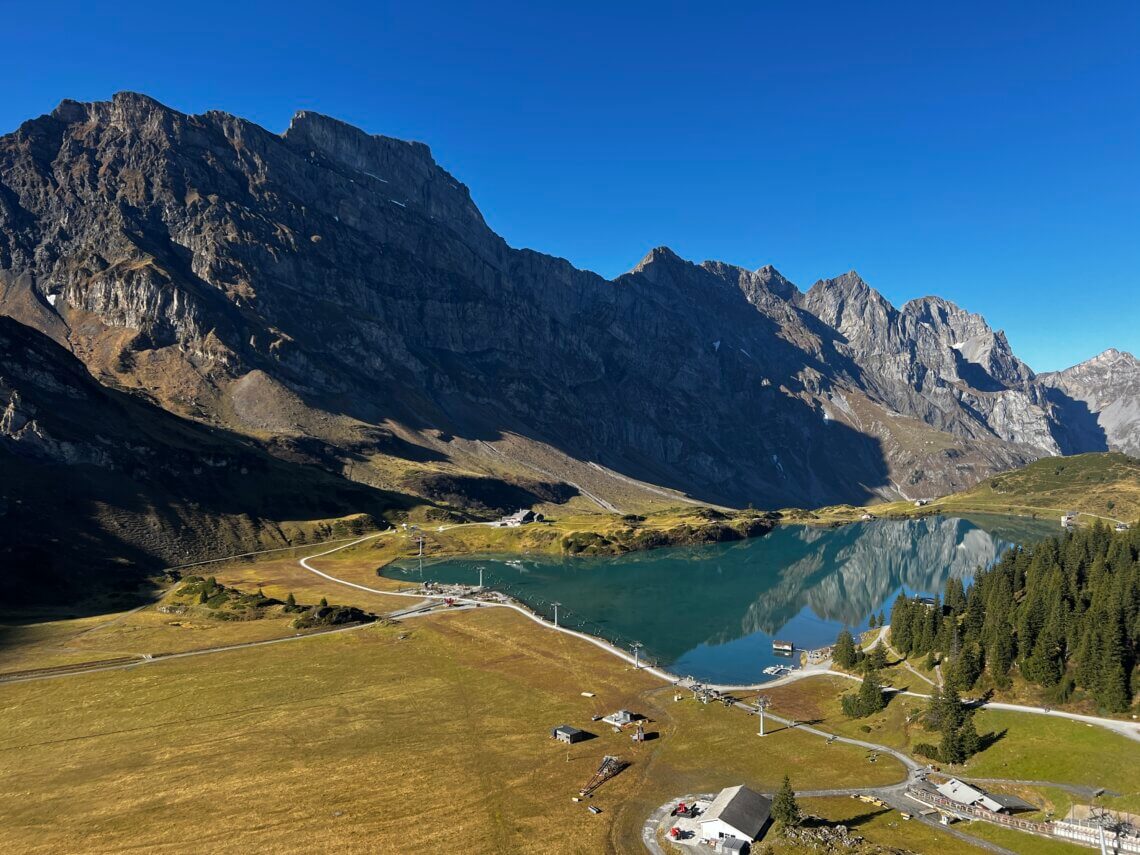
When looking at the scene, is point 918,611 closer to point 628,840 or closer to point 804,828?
point 804,828

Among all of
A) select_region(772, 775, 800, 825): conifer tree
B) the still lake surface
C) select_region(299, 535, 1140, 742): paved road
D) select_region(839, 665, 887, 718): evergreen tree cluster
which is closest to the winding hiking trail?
select_region(299, 535, 1140, 742): paved road

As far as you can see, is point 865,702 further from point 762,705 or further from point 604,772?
point 604,772

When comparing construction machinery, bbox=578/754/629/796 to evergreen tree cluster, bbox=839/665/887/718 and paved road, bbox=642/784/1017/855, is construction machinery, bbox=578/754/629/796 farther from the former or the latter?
evergreen tree cluster, bbox=839/665/887/718

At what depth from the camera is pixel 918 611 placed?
10538 centimetres

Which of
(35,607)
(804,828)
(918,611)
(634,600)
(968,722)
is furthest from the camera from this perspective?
(634,600)

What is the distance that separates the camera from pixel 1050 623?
281ft

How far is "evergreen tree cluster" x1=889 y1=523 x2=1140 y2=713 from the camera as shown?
76.8 meters

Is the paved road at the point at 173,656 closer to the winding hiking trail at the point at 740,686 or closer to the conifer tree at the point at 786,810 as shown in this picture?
the winding hiking trail at the point at 740,686

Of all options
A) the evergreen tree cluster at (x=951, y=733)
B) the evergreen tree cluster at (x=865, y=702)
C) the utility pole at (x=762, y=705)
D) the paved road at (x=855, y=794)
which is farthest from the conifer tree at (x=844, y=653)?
the paved road at (x=855, y=794)

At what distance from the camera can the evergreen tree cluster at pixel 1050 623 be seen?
252 ft

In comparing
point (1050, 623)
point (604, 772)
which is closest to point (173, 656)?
point (604, 772)

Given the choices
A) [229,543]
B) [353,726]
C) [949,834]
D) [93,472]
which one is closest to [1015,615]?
[949,834]

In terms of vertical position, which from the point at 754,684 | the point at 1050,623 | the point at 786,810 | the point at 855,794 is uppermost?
the point at 1050,623

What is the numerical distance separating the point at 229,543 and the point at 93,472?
41.8 m
